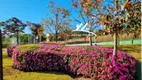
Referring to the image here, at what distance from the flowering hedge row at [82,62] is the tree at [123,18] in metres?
1.10

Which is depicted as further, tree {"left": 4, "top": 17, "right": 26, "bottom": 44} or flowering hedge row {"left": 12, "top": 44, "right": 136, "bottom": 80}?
tree {"left": 4, "top": 17, "right": 26, "bottom": 44}

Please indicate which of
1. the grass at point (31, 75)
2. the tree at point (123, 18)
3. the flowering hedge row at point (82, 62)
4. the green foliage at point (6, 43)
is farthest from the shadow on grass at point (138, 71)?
the green foliage at point (6, 43)

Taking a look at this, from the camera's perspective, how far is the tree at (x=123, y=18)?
7559 mm

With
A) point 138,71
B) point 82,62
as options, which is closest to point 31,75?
point 82,62

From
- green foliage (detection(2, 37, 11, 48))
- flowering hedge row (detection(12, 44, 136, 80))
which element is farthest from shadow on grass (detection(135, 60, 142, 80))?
green foliage (detection(2, 37, 11, 48))

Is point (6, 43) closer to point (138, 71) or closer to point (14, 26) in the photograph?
point (14, 26)

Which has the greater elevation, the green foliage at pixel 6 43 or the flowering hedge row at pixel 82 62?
the green foliage at pixel 6 43

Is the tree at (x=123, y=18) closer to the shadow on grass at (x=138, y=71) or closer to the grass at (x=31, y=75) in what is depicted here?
the shadow on grass at (x=138, y=71)

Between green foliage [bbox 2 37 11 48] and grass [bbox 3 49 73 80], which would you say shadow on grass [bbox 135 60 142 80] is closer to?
grass [bbox 3 49 73 80]

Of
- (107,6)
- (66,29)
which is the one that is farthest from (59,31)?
(107,6)

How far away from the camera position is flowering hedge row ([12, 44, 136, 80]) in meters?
8.13

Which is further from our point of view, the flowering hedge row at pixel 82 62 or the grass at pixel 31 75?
the grass at pixel 31 75

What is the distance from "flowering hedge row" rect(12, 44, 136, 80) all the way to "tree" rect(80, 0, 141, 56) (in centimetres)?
110

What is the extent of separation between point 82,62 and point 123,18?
2629 millimetres
